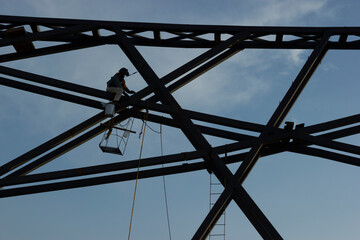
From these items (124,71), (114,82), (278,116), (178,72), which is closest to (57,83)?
(114,82)

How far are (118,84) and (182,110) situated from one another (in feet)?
5.04

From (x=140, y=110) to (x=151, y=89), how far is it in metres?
Answer: 0.53

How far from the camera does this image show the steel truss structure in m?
9.17

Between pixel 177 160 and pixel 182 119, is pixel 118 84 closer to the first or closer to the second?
pixel 182 119

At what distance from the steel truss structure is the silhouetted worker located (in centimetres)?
18

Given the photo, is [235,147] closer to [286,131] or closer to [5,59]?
[286,131]

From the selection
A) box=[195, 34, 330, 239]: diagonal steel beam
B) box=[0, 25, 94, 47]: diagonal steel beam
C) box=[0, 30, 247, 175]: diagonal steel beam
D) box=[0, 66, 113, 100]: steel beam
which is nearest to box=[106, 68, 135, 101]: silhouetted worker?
box=[0, 66, 113, 100]: steel beam

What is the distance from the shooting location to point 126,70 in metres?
10.6

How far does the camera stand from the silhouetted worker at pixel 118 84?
9.87m

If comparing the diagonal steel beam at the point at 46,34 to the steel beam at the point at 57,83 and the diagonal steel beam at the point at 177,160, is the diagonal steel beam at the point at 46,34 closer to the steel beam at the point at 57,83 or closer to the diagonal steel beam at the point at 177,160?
the steel beam at the point at 57,83

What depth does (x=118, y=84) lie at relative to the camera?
1002 centimetres

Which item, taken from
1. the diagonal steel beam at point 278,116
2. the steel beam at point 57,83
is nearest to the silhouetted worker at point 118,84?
the steel beam at point 57,83

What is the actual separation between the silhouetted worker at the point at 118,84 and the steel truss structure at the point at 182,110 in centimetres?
18

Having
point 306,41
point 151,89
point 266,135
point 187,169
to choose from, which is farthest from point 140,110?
point 306,41
